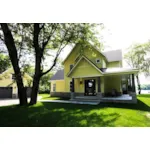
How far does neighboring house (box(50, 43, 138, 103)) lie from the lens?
8465 mm

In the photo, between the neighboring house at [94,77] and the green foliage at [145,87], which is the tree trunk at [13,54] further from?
the green foliage at [145,87]

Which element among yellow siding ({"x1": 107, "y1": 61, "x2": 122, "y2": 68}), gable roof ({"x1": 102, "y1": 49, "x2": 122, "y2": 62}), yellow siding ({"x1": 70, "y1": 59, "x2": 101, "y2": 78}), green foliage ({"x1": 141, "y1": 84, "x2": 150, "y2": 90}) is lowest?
green foliage ({"x1": 141, "y1": 84, "x2": 150, "y2": 90})

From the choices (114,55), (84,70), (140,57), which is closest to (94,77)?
(84,70)

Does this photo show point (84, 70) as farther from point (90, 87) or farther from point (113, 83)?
point (113, 83)

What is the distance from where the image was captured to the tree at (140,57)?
14462mm

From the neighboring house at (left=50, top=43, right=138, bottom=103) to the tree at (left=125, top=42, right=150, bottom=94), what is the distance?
3968mm

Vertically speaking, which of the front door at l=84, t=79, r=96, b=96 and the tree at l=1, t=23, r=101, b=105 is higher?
the tree at l=1, t=23, r=101, b=105

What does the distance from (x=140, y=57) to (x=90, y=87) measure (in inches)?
328

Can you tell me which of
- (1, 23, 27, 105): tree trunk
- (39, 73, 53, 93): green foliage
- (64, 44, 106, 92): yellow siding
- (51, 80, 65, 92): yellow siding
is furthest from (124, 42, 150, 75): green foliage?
(1, 23, 27, 105): tree trunk

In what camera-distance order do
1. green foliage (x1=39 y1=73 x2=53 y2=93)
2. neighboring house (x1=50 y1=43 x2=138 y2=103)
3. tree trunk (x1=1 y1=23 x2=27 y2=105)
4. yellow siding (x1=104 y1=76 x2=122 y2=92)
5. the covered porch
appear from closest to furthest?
tree trunk (x1=1 y1=23 x2=27 y2=105), neighboring house (x1=50 y1=43 x2=138 y2=103), the covered porch, yellow siding (x1=104 y1=76 x2=122 y2=92), green foliage (x1=39 y1=73 x2=53 y2=93)

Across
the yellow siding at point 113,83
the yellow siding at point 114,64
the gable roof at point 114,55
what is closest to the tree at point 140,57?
the gable roof at point 114,55

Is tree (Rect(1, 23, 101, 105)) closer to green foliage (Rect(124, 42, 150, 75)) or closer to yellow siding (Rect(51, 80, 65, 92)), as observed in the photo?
yellow siding (Rect(51, 80, 65, 92))

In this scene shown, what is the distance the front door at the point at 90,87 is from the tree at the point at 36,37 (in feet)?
12.1

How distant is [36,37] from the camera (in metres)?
6.21
